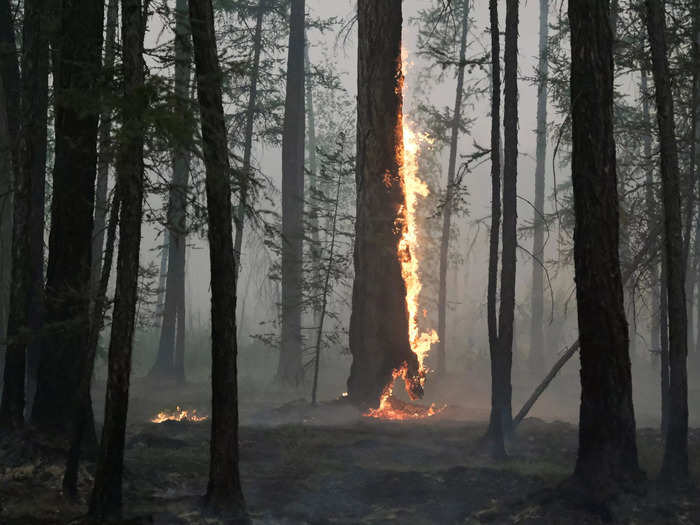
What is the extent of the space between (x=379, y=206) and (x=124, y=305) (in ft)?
28.5

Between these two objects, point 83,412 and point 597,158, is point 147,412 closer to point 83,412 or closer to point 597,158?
point 83,412

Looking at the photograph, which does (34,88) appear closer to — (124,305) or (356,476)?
(124,305)

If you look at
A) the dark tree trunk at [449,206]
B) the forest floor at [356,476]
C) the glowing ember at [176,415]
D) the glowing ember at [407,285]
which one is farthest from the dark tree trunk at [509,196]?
the dark tree trunk at [449,206]

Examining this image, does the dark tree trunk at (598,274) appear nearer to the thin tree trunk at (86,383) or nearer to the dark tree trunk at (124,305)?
the dark tree trunk at (124,305)

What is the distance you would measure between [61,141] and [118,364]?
297 centimetres

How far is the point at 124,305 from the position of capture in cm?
731

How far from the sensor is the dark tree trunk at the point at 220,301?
7.71 metres

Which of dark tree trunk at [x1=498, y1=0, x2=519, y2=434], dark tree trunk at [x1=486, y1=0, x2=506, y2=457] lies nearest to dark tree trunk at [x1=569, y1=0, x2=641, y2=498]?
dark tree trunk at [x1=486, y1=0, x2=506, y2=457]

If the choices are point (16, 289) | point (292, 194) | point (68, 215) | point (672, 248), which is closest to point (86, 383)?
point (68, 215)

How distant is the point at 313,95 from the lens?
41.0 m

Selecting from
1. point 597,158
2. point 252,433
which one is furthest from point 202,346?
point 597,158

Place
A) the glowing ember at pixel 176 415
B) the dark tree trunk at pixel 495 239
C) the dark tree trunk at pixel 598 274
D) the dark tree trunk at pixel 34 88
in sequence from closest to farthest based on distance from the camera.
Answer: the dark tree trunk at pixel 598 274
the dark tree trunk at pixel 34 88
the dark tree trunk at pixel 495 239
the glowing ember at pixel 176 415

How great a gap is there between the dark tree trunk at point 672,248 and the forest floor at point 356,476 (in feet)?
2.87

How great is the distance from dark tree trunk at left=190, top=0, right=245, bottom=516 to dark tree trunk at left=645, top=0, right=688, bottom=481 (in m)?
5.20
